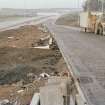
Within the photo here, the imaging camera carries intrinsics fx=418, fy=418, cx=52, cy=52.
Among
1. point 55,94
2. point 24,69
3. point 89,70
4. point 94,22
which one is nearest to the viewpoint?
point 55,94

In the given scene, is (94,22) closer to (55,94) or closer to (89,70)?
(89,70)

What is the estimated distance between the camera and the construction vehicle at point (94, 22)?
4171 centimetres

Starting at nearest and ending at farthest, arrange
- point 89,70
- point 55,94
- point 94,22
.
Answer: point 55,94 → point 89,70 → point 94,22

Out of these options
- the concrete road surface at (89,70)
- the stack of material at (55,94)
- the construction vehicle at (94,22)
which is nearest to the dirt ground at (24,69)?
the concrete road surface at (89,70)

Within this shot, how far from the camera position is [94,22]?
44.4 metres

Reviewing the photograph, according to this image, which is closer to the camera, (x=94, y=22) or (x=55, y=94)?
(x=55, y=94)

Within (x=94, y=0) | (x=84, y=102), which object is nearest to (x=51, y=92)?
(x=84, y=102)

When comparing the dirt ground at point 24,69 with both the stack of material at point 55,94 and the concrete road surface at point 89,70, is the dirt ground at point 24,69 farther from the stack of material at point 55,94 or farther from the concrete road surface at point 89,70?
the stack of material at point 55,94

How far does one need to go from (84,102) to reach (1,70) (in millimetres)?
9932

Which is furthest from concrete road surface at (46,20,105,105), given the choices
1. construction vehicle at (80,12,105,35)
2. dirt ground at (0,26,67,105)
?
construction vehicle at (80,12,105,35)

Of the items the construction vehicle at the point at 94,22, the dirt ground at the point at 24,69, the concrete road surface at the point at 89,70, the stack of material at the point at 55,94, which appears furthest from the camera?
the construction vehicle at the point at 94,22

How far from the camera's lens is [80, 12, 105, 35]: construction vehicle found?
137 ft

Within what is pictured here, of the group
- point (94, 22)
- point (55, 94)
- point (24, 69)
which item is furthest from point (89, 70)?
point (94, 22)

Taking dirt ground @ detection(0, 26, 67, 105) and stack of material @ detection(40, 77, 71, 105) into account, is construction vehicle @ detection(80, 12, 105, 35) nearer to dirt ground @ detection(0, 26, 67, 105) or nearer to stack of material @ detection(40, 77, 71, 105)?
dirt ground @ detection(0, 26, 67, 105)
